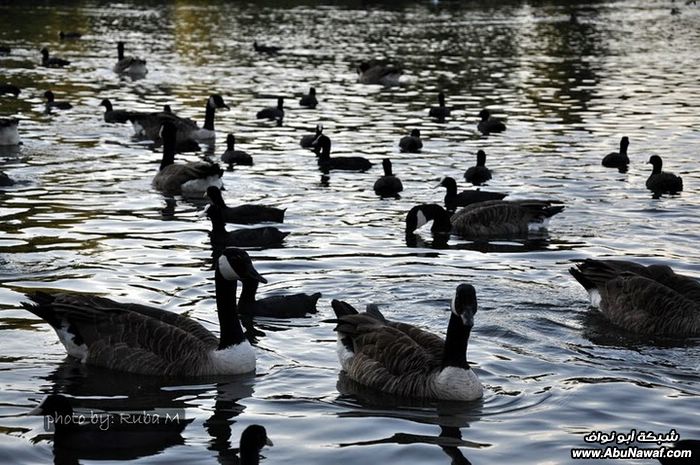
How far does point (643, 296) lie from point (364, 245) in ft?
20.7

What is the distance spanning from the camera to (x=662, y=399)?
43.0ft

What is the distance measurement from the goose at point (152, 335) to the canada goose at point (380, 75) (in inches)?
1315

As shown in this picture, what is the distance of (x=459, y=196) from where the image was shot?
24844 mm

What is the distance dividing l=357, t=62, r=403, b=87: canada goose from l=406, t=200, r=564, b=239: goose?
25255mm

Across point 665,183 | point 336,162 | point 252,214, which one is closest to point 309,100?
point 336,162

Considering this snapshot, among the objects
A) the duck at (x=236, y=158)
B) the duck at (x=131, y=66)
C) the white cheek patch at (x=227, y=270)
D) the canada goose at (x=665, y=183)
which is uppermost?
the white cheek patch at (x=227, y=270)

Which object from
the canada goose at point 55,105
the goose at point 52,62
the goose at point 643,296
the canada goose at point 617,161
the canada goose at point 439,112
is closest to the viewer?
the goose at point 643,296

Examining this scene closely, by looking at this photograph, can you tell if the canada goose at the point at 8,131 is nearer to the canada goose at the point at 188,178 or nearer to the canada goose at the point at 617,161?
the canada goose at the point at 188,178

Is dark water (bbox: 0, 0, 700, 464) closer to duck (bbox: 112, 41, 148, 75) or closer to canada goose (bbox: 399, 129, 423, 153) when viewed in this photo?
canada goose (bbox: 399, 129, 423, 153)

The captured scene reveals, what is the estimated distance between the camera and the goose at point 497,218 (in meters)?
22.1

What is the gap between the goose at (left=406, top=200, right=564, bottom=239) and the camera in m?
22.1

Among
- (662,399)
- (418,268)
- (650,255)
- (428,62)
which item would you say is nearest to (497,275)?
(418,268)

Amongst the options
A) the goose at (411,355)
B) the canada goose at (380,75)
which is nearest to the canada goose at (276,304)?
the goose at (411,355)

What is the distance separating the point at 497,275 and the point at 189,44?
46008 millimetres
